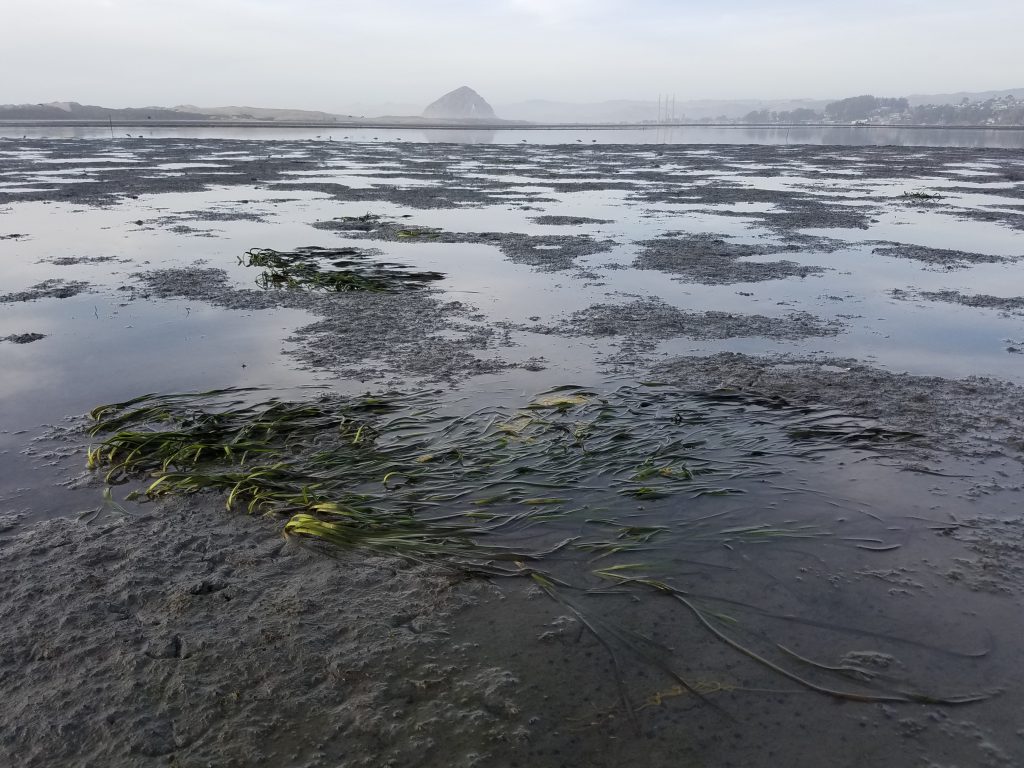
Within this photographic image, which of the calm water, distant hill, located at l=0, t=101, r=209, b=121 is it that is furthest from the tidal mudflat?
distant hill, located at l=0, t=101, r=209, b=121

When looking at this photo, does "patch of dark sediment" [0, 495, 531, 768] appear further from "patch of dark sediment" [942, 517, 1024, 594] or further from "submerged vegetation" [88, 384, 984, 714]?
"patch of dark sediment" [942, 517, 1024, 594]

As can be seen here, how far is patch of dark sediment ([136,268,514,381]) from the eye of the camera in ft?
22.1

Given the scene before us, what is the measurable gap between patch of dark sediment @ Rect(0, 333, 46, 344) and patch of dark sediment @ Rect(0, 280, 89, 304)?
5.79ft

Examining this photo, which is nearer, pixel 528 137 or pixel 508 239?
pixel 508 239

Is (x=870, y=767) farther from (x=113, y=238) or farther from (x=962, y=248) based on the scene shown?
(x=113, y=238)

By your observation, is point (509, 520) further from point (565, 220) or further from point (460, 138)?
point (460, 138)

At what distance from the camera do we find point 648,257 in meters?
12.0

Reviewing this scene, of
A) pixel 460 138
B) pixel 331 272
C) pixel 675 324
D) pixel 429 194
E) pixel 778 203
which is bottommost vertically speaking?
pixel 675 324

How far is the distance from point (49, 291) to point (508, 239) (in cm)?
762

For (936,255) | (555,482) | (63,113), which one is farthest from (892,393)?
(63,113)

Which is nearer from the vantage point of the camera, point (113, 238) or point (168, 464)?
point (168, 464)

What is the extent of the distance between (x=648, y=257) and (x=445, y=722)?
1027cm

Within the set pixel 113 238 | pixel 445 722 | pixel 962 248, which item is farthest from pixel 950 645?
pixel 113 238

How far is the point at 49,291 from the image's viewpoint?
938 cm
